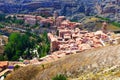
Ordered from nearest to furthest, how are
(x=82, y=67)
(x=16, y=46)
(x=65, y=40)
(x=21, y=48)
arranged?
(x=82, y=67), (x=16, y=46), (x=21, y=48), (x=65, y=40)

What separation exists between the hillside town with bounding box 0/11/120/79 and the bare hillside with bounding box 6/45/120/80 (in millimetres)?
10721

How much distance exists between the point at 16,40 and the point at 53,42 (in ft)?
42.4

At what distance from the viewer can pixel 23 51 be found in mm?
88000

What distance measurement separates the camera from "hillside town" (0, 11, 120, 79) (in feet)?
222

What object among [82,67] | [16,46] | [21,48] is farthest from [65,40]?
[82,67]

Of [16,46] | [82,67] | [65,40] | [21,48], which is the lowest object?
[65,40]

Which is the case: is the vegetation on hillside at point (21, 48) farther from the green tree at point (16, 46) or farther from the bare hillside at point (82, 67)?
the bare hillside at point (82, 67)

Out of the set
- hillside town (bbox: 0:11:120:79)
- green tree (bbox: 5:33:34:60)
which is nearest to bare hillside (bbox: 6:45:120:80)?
hillside town (bbox: 0:11:120:79)

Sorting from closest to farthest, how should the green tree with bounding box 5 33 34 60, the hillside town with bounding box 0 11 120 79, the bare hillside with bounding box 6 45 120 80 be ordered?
the bare hillside with bounding box 6 45 120 80, the hillside town with bounding box 0 11 120 79, the green tree with bounding box 5 33 34 60

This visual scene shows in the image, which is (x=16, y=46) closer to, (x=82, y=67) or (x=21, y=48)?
(x=21, y=48)

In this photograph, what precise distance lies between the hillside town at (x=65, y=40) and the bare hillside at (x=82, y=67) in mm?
10721

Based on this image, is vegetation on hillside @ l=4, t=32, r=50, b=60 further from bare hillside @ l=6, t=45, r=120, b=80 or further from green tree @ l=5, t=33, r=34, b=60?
bare hillside @ l=6, t=45, r=120, b=80

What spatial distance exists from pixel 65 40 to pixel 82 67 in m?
64.1

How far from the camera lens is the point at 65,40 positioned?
98.6 metres
